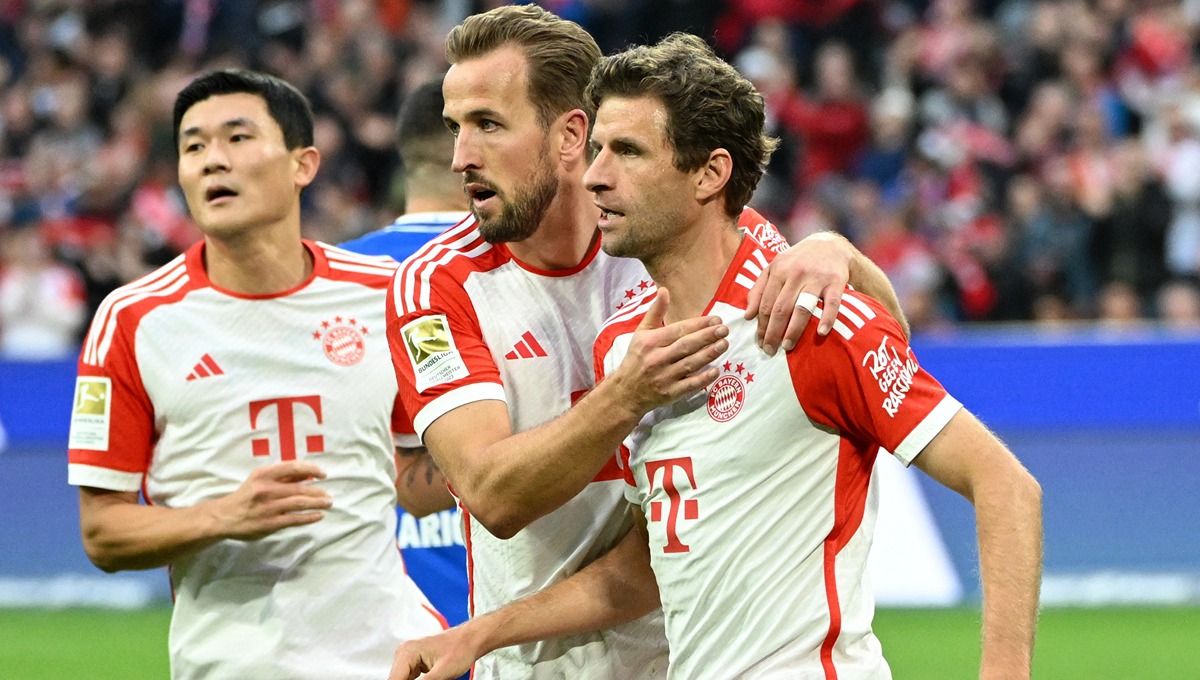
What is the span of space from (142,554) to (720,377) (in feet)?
6.25

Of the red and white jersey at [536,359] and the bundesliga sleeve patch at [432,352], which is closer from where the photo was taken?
the bundesliga sleeve patch at [432,352]

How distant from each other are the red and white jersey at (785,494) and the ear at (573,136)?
728 mm

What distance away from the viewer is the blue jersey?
6.39 meters

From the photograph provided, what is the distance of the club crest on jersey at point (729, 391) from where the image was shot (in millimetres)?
4133

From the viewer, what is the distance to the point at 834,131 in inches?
671

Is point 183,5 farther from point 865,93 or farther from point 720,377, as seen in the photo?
point 720,377

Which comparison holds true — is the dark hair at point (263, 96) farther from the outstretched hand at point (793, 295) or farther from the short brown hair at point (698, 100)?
the outstretched hand at point (793, 295)

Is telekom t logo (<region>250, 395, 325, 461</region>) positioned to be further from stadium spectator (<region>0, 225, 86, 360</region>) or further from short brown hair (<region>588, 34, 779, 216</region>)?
stadium spectator (<region>0, 225, 86, 360</region>)

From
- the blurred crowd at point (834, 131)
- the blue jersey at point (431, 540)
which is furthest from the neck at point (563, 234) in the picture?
the blurred crowd at point (834, 131)

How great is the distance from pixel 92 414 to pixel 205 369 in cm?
34

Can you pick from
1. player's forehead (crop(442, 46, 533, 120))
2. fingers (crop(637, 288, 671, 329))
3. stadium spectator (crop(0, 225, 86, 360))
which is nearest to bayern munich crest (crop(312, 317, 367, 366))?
player's forehead (crop(442, 46, 533, 120))

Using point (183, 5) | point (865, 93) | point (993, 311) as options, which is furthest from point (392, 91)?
point (993, 311)

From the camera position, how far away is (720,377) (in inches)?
164

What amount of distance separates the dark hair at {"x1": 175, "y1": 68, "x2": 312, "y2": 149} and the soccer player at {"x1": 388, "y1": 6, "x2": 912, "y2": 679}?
99cm
